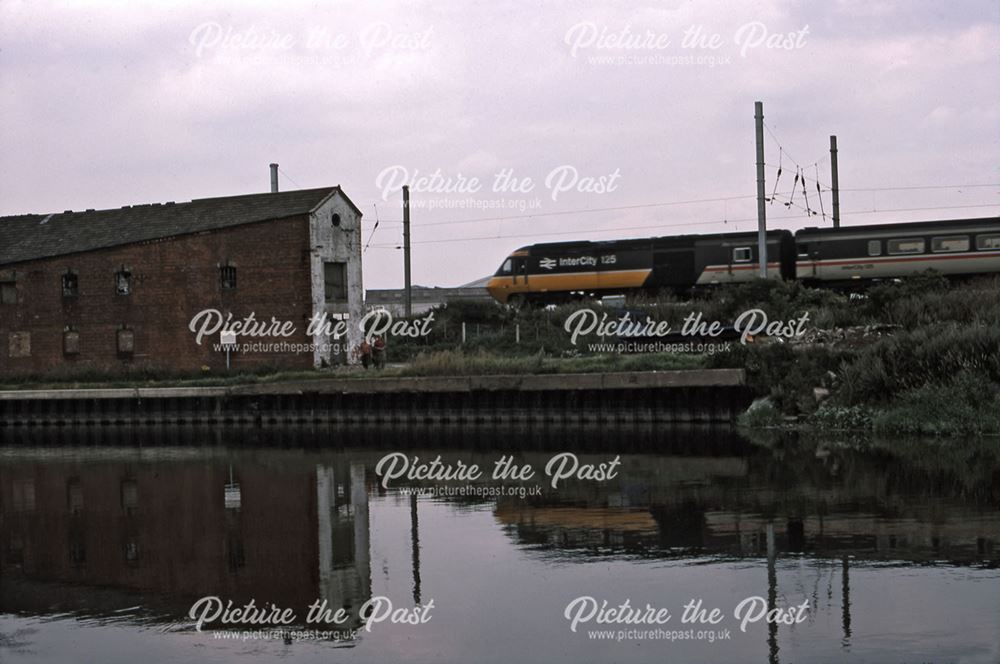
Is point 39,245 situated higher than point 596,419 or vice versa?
point 39,245

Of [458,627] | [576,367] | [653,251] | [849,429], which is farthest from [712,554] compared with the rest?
[653,251]

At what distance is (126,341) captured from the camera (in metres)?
38.2

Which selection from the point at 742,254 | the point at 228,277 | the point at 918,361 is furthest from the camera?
the point at 742,254

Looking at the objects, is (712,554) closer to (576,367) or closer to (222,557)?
(222,557)

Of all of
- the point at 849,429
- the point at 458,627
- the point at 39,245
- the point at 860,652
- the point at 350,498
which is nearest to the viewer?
the point at 860,652

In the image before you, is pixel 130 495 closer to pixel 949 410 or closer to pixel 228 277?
pixel 949 410

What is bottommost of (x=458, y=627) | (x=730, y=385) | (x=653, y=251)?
(x=458, y=627)

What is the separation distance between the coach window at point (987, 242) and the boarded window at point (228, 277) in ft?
80.4

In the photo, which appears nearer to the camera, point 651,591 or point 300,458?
Answer: point 651,591

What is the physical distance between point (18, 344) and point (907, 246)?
30722mm

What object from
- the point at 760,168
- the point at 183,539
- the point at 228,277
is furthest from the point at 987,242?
the point at 183,539

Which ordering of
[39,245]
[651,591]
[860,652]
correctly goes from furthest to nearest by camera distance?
1. [39,245]
2. [651,591]
3. [860,652]

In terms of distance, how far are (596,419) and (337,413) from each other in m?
7.69

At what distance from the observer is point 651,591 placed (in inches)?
413
